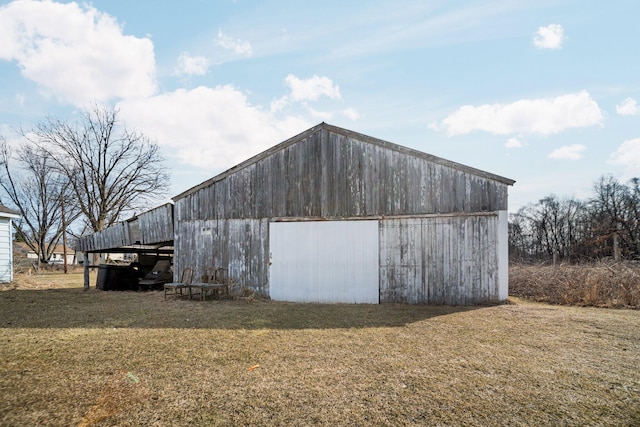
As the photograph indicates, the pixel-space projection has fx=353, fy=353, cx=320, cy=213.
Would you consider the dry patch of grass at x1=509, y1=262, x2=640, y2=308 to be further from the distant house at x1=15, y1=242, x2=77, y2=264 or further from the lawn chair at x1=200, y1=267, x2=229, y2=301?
the distant house at x1=15, y1=242, x2=77, y2=264

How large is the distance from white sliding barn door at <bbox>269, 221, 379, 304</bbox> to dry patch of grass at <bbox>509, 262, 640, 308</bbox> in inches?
209

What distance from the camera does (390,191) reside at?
33.5ft

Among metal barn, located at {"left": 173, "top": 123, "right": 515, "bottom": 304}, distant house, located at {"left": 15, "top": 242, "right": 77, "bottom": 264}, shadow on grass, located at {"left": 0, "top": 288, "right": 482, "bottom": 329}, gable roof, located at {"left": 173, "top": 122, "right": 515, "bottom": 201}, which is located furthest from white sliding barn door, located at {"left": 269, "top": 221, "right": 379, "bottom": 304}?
distant house, located at {"left": 15, "top": 242, "right": 77, "bottom": 264}

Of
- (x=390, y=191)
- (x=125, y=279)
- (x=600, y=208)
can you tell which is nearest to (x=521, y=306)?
(x=390, y=191)

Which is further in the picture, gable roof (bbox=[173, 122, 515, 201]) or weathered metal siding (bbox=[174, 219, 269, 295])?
weathered metal siding (bbox=[174, 219, 269, 295])

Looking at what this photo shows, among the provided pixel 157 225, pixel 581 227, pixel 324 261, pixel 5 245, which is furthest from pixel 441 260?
pixel 581 227

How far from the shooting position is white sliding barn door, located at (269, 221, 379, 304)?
10.2 meters

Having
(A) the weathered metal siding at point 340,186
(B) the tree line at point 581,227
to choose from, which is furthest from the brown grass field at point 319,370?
(B) the tree line at point 581,227

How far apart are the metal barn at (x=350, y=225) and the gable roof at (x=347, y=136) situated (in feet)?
0.10

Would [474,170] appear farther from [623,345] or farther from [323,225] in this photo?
[623,345]

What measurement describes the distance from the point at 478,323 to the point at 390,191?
4351mm

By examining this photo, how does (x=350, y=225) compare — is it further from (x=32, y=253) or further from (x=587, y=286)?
(x=32, y=253)

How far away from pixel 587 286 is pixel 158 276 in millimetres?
14697

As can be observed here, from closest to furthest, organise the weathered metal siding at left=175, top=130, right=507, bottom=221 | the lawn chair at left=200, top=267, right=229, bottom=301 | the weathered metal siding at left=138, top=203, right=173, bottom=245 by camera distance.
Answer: the weathered metal siding at left=175, top=130, right=507, bottom=221 < the lawn chair at left=200, top=267, right=229, bottom=301 < the weathered metal siding at left=138, top=203, right=173, bottom=245
